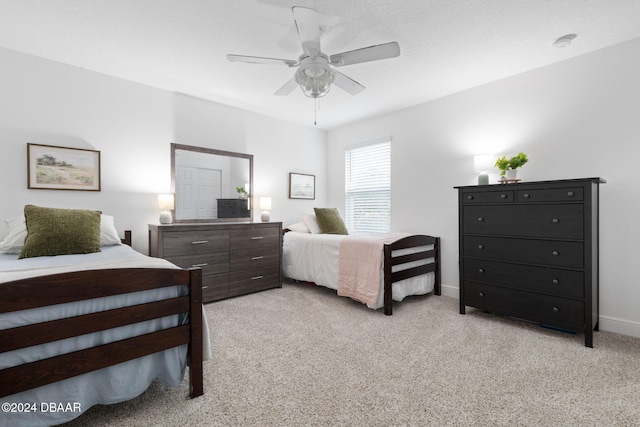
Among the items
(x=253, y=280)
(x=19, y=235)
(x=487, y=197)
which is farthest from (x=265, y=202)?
(x=487, y=197)

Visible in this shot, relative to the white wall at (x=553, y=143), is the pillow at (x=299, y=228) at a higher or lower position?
lower

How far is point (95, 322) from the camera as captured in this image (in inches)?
53.6

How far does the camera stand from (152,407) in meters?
1.55

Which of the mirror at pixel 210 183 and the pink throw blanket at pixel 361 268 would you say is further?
the mirror at pixel 210 183

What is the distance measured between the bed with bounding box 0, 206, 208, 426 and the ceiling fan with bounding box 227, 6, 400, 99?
161 centimetres

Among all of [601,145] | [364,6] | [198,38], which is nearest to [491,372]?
[601,145]

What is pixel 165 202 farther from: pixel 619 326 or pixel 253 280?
pixel 619 326

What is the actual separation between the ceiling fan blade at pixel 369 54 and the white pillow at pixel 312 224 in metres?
2.44

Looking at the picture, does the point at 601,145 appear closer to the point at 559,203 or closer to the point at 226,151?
the point at 559,203

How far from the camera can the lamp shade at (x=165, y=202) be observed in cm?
328

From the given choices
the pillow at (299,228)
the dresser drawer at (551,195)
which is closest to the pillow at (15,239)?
the pillow at (299,228)

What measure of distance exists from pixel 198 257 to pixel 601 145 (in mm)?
4020

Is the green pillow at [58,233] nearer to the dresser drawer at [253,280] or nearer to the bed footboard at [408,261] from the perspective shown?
the dresser drawer at [253,280]

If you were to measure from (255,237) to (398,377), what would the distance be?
242cm
